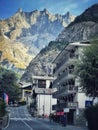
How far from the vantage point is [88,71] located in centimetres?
5038

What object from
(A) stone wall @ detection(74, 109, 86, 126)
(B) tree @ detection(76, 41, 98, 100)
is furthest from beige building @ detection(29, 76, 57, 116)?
(B) tree @ detection(76, 41, 98, 100)

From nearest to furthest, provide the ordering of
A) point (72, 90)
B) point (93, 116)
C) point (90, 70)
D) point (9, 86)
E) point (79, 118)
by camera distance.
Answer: point (93, 116), point (90, 70), point (79, 118), point (72, 90), point (9, 86)

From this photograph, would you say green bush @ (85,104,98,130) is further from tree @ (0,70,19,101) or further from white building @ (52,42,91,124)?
tree @ (0,70,19,101)

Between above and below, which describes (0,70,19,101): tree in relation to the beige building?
above

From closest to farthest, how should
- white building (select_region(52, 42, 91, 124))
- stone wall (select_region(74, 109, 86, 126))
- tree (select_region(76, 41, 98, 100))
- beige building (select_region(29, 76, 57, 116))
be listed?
tree (select_region(76, 41, 98, 100)), stone wall (select_region(74, 109, 86, 126)), white building (select_region(52, 42, 91, 124)), beige building (select_region(29, 76, 57, 116))

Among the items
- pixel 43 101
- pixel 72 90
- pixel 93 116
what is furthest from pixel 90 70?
pixel 43 101

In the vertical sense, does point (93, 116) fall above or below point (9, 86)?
below

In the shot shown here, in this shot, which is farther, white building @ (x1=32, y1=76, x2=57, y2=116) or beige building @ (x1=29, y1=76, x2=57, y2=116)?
white building @ (x1=32, y1=76, x2=57, y2=116)

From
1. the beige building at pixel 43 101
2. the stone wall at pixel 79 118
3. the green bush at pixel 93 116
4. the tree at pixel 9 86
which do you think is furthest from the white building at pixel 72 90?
the tree at pixel 9 86

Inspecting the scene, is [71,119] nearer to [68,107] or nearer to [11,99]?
[68,107]

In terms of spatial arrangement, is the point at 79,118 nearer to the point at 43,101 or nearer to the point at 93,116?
the point at 93,116

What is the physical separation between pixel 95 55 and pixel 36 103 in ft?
250

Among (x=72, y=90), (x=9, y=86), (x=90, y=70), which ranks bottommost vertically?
(x=72, y=90)

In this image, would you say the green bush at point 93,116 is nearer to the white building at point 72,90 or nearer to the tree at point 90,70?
the tree at point 90,70
